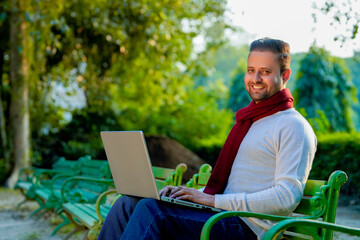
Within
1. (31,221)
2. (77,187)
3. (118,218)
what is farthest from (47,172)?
(118,218)

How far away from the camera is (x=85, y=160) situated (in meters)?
6.58

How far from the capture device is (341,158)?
28.8ft

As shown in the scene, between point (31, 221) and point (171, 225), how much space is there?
4.98m

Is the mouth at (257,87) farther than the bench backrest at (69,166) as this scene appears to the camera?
No

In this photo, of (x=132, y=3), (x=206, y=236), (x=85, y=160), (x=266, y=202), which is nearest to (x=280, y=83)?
(x=266, y=202)

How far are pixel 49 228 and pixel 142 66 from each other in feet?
26.7

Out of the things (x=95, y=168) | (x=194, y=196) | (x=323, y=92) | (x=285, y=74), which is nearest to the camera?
(x=194, y=196)

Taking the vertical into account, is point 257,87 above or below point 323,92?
above

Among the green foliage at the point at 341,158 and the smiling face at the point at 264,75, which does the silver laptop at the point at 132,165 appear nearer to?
the smiling face at the point at 264,75

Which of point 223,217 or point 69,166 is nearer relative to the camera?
point 223,217

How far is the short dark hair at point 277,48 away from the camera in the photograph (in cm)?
276

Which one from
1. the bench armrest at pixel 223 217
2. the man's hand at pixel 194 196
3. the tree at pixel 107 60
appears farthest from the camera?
the tree at pixel 107 60

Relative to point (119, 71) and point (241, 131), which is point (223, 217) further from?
point (119, 71)

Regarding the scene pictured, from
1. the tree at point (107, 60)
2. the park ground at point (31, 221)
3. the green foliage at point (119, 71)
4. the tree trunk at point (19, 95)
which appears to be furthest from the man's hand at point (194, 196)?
the tree trunk at point (19, 95)
